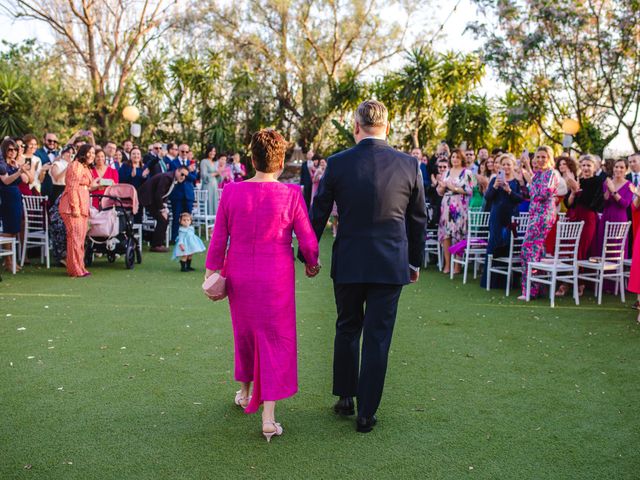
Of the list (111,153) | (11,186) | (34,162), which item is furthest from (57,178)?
(111,153)

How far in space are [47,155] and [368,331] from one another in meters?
10.00

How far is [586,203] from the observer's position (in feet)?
29.0

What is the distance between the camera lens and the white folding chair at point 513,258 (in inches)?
353

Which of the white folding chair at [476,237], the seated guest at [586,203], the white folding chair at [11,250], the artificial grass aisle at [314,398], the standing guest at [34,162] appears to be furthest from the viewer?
the standing guest at [34,162]

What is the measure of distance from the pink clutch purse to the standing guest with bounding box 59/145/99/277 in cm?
634

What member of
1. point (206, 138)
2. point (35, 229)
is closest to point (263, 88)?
point (206, 138)

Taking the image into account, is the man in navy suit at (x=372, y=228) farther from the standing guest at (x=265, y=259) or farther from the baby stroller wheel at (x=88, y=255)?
the baby stroller wheel at (x=88, y=255)

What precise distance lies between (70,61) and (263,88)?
810 cm

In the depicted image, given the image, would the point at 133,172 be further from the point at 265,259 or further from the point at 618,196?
the point at 265,259

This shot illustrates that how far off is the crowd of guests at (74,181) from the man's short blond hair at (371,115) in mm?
6566

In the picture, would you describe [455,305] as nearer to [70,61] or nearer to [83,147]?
[83,147]

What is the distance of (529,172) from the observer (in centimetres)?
963

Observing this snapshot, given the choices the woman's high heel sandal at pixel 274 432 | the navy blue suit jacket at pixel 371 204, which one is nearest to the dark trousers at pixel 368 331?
the navy blue suit jacket at pixel 371 204

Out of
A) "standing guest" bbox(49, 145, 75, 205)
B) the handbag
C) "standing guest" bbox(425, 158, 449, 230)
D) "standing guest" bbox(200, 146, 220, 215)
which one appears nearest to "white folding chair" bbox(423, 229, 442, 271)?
"standing guest" bbox(425, 158, 449, 230)
